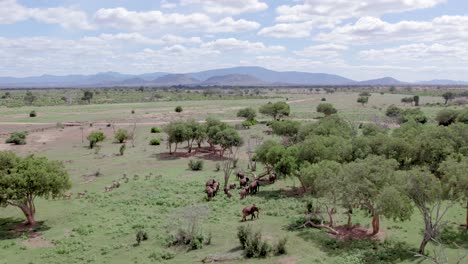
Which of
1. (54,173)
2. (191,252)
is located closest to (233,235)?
(191,252)

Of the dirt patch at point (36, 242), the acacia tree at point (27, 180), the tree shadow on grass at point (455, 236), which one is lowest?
the dirt patch at point (36, 242)

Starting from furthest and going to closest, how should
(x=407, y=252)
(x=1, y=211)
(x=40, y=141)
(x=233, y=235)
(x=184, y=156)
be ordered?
(x=40, y=141), (x=184, y=156), (x=1, y=211), (x=233, y=235), (x=407, y=252)

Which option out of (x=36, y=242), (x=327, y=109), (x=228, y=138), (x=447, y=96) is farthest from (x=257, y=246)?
(x=447, y=96)

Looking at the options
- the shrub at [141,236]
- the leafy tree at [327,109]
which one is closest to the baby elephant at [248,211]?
the shrub at [141,236]

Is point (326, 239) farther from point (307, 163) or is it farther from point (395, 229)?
point (307, 163)

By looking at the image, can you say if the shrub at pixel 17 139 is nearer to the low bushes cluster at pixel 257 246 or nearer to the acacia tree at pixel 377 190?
the low bushes cluster at pixel 257 246

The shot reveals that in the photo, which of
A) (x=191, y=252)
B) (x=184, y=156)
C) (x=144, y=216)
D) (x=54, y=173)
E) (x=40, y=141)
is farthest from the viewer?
(x=40, y=141)

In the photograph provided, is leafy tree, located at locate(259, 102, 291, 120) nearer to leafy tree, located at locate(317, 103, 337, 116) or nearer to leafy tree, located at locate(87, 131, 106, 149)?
leafy tree, located at locate(317, 103, 337, 116)
